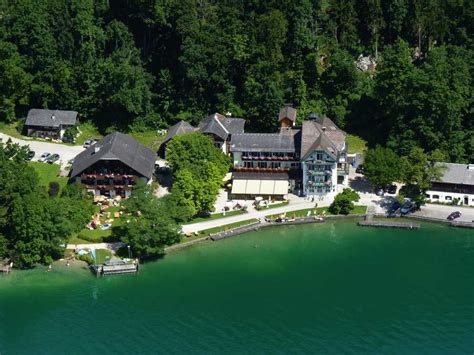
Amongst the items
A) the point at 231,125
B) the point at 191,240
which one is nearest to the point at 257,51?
the point at 231,125

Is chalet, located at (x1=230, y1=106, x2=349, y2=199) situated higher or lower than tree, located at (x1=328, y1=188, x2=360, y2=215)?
higher

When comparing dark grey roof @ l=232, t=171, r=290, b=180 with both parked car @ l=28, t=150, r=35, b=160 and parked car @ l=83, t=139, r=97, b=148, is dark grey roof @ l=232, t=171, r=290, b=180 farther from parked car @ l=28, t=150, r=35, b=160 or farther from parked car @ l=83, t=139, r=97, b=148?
parked car @ l=28, t=150, r=35, b=160

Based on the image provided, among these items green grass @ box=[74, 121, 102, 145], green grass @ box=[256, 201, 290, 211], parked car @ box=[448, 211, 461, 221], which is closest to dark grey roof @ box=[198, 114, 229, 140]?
green grass @ box=[256, 201, 290, 211]

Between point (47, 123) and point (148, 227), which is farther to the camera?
point (47, 123)

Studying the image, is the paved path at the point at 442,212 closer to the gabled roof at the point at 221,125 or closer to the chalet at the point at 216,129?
the gabled roof at the point at 221,125

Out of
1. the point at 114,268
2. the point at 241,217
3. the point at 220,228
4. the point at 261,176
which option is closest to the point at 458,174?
the point at 261,176

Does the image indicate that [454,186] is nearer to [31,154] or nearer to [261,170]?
[261,170]

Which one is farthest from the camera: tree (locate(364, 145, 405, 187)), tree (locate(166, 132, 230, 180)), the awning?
the awning
